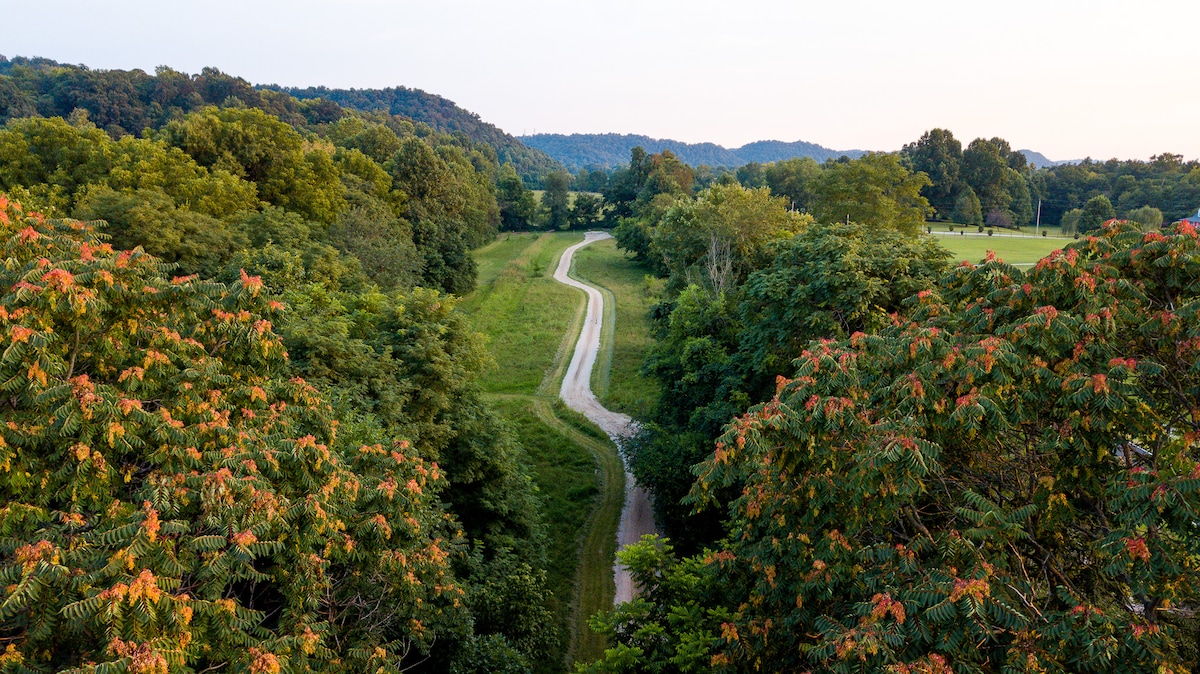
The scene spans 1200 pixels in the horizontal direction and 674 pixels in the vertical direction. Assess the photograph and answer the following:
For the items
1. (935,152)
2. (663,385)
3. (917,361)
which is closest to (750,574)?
(917,361)

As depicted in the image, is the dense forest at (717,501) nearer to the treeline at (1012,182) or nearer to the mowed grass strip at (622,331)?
the mowed grass strip at (622,331)

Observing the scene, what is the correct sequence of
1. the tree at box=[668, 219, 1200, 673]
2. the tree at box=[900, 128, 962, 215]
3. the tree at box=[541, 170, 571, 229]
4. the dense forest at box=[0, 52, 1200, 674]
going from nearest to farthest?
1. the dense forest at box=[0, 52, 1200, 674]
2. the tree at box=[668, 219, 1200, 673]
3. the tree at box=[900, 128, 962, 215]
4. the tree at box=[541, 170, 571, 229]

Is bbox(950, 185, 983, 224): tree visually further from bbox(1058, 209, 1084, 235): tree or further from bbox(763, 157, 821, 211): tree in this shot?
bbox(763, 157, 821, 211): tree

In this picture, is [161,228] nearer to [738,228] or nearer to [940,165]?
[738,228]

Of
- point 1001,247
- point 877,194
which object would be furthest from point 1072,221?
point 877,194

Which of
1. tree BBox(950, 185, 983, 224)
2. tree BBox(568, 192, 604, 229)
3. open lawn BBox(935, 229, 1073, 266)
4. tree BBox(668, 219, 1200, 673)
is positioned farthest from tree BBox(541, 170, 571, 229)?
tree BBox(668, 219, 1200, 673)

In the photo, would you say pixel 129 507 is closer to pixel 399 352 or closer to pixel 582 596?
pixel 399 352
